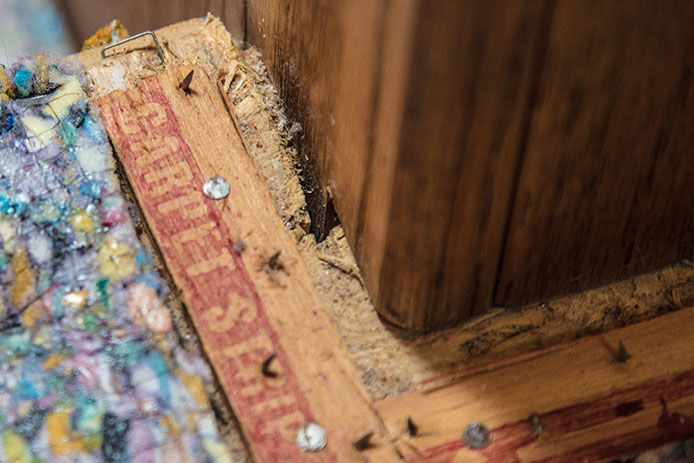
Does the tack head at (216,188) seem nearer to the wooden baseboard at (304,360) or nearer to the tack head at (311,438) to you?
the wooden baseboard at (304,360)

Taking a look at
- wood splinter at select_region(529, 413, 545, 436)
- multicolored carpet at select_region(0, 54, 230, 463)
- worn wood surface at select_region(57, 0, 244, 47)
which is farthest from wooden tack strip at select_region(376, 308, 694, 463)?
worn wood surface at select_region(57, 0, 244, 47)

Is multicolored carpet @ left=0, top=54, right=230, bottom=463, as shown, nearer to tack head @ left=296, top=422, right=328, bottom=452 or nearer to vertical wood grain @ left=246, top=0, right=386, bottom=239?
tack head @ left=296, top=422, right=328, bottom=452

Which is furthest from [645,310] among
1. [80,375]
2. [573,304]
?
[80,375]

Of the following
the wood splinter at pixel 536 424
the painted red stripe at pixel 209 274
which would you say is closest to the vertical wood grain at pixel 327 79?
the painted red stripe at pixel 209 274

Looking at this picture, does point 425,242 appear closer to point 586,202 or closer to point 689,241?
point 586,202

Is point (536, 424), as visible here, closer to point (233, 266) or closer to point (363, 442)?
point (363, 442)

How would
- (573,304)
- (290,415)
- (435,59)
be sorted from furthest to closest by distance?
1. (573,304)
2. (290,415)
3. (435,59)
